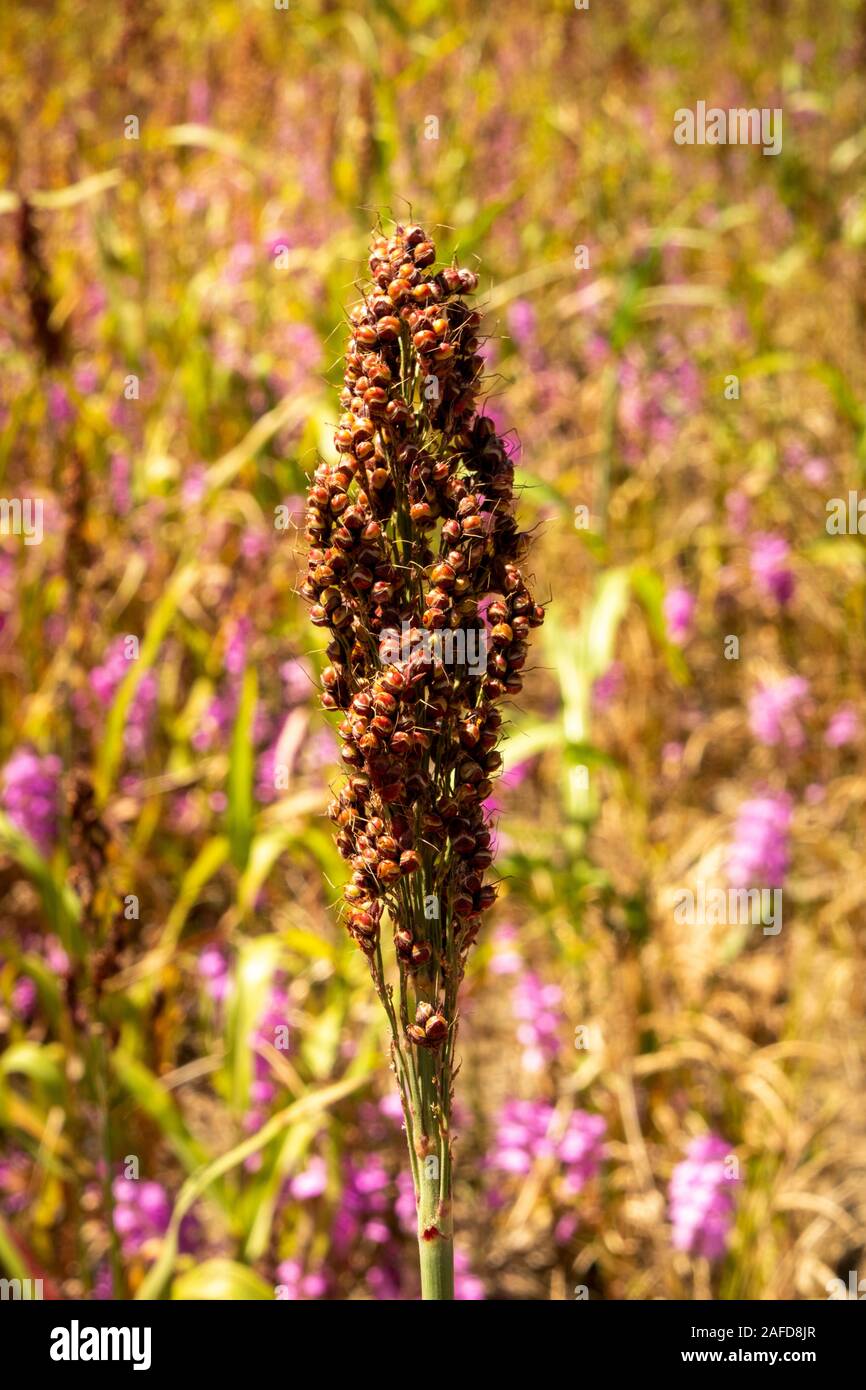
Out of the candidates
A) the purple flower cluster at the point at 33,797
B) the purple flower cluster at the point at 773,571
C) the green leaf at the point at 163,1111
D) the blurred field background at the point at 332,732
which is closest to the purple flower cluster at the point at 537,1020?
the blurred field background at the point at 332,732

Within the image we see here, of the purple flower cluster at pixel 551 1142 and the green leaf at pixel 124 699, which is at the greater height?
the green leaf at pixel 124 699

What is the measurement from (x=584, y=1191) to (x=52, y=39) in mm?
5645

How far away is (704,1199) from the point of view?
2350mm

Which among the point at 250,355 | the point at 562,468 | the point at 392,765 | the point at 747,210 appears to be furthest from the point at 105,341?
the point at 392,765

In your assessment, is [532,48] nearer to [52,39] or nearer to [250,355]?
[52,39]

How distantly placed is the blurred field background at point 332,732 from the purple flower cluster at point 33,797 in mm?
15

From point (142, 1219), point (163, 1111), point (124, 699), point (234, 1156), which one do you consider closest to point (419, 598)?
point (234, 1156)

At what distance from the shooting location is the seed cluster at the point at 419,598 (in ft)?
3.20

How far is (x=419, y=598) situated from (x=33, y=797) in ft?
6.88

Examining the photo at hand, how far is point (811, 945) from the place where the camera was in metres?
2.85

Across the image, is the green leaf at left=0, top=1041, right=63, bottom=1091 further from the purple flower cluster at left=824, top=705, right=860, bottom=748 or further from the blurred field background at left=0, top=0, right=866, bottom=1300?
the purple flower cluster at left=824, top=705, right=860, bottom=748

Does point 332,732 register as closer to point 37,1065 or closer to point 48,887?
point 48,887

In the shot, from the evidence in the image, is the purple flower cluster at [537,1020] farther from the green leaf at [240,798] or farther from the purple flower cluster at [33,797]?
the purple flower cluster at [33,797]

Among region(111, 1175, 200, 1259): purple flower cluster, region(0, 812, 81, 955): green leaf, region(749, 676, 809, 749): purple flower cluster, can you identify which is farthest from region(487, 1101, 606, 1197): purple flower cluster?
region(749, 676, 809, 749): purple flower cluster
